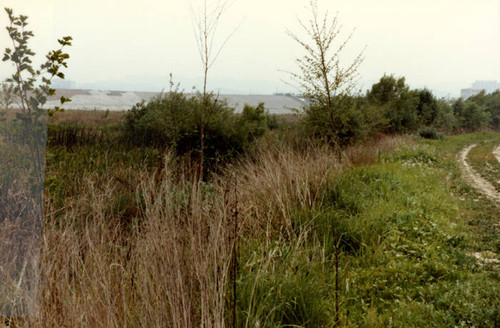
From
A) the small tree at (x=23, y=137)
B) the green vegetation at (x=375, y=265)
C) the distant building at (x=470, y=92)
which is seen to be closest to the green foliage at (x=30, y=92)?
the small tree at (x=23, y=137)

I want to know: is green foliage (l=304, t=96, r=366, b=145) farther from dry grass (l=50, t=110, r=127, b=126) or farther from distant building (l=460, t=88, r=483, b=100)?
distant building (l=460, t=88, r=483, b=100)

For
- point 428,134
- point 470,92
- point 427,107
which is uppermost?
point 470,92

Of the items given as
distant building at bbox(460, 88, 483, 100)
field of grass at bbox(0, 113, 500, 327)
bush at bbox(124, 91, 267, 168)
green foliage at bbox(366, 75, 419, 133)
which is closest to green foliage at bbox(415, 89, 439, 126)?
green foliage at bbox(366, 75, 419, 133)

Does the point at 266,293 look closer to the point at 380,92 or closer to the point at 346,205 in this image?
the point at 346,205

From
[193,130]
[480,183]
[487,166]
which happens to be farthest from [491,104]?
[193,130]

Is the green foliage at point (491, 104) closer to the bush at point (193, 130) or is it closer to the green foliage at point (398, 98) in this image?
the green foliage at point (398, 98)

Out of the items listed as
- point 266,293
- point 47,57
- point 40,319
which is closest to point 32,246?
point 40,319

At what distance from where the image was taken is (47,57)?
4594mm

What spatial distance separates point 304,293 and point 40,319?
1742 millimetres

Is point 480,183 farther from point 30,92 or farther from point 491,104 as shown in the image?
point 491,104

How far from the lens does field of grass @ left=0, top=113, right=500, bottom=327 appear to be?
222 centimetres

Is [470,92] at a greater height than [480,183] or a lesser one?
greater

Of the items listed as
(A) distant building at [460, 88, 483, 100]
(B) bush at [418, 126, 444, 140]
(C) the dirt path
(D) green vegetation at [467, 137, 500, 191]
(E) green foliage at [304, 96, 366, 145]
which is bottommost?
(C) the dirt path

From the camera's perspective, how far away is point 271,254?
2928 millimetres
